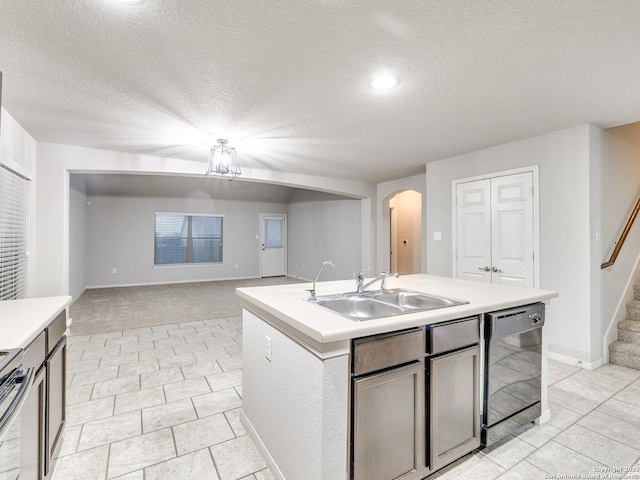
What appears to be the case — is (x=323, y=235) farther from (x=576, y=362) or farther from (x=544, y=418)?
(x=544, y=418)

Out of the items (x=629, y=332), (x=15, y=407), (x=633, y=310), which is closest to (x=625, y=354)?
(x=629, y=332)

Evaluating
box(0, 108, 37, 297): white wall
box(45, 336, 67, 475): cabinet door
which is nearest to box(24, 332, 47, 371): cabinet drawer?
box(45, 336, 67, 475): cabinet door

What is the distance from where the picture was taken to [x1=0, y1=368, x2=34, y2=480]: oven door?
937mm

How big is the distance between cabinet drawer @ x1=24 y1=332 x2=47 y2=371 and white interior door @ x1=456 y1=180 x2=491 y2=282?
4.17 m

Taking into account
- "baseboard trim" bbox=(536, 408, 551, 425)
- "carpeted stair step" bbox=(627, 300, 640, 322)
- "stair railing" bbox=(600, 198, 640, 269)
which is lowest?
"baseboard trim" bbox=(536, 408, 551, 425)

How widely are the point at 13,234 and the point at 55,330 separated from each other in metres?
2.27

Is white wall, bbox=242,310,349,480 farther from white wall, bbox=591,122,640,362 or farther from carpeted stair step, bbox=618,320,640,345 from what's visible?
carpeted stair step, bbox=618,320,640,345

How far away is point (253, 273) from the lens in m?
9.55

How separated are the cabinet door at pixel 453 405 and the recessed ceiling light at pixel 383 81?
1.83 metres

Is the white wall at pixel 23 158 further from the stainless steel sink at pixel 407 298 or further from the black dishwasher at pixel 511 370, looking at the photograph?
the black dishwasher at pixel 511 370

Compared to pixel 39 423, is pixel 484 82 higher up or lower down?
higher up

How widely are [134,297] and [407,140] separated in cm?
607

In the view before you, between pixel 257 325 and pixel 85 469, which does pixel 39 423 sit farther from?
pixel 257 325

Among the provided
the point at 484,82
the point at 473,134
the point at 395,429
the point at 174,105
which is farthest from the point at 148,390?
the point at 473,134
